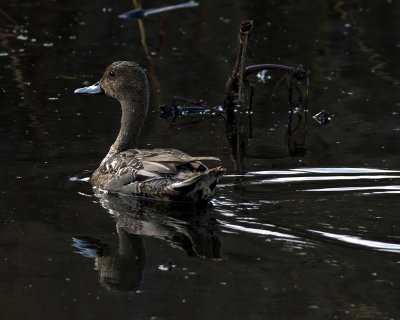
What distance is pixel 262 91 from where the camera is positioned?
1236cm

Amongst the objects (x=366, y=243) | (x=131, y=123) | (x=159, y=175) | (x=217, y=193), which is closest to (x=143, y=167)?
(x=159, y=175)

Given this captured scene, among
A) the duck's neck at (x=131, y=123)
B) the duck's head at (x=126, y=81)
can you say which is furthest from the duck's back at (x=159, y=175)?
the duck's head at (x=126, y=81)

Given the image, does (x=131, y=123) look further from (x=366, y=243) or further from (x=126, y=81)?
(x=366, y=243)

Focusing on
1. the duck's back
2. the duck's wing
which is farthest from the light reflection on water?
the duck's wing

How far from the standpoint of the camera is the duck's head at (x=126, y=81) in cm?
946

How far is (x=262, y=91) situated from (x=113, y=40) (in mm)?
3215

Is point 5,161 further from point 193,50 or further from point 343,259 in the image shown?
point 193,50

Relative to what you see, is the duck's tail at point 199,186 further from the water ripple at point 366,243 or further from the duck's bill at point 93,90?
the duck's bill at point 93,90

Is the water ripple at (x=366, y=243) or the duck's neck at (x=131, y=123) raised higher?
the duck's neck at (x=131, y=123)

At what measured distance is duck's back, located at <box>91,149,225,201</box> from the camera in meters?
7.92

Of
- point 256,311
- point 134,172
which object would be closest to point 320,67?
point 134,172

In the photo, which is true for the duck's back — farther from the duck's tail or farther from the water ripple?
the water ripple

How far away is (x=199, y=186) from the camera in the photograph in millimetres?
7902

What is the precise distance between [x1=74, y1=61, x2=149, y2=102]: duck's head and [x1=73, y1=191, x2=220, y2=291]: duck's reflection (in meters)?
1.34
